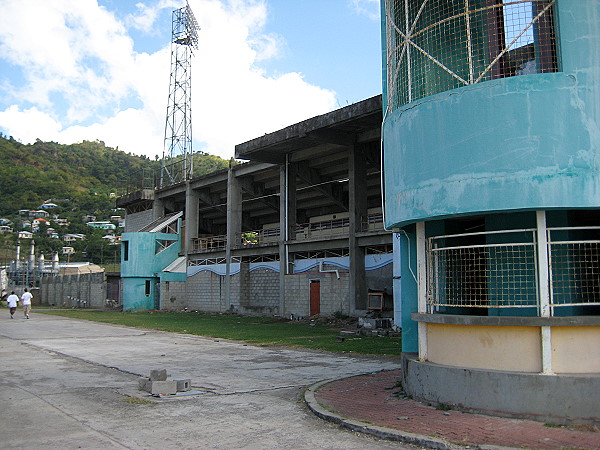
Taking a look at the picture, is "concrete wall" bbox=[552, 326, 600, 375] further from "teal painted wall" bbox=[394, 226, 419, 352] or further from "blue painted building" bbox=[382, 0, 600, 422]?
"teal painted wall" bbox=[394, 226, 419, 352]

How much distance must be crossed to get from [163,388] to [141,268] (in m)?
34.9

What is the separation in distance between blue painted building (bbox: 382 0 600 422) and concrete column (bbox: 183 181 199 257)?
35.8 metres

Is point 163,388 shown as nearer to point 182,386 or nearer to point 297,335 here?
point 182,386

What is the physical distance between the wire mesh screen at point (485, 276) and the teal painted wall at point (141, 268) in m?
35.9

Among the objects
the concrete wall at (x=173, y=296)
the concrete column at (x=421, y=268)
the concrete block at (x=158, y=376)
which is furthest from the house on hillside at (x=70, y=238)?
the concrete column at (x=421, y=268)

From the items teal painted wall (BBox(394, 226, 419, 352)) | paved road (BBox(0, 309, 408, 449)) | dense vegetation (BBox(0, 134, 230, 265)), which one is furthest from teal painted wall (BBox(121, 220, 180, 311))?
dense vegetation (BBox(0, 134, 230, 265))

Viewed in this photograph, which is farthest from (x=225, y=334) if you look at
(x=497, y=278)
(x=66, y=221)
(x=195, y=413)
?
(x=66, y=221)

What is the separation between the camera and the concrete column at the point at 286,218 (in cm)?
3312

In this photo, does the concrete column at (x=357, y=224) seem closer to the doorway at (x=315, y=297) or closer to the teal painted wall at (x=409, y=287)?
the doorway at (x=315, y=297)

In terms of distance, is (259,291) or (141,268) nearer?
(259,291)

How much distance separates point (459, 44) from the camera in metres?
8.88

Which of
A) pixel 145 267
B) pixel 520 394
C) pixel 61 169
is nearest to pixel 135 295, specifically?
pixel 145 267

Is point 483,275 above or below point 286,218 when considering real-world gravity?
below

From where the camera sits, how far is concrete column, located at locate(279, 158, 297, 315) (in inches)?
1304
